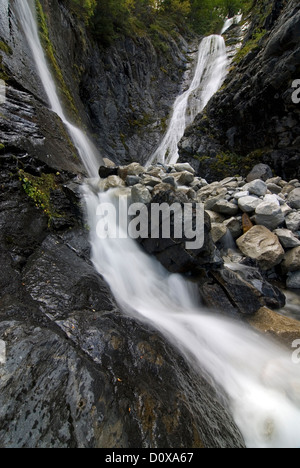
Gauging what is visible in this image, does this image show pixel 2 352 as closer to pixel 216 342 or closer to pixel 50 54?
pixel 216 342

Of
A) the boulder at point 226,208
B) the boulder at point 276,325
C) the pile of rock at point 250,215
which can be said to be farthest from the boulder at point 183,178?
the boulder at point 276,325

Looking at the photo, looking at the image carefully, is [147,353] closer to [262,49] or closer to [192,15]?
[262,49]

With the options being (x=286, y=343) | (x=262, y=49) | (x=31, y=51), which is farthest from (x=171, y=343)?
(x=262, y=49)

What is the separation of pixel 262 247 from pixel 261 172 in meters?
4.85

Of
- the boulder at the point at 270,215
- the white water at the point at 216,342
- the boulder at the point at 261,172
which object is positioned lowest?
the white water at the point at 216,342

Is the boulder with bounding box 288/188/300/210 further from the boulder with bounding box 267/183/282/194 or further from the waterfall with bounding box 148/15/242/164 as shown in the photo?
the waterfall with bounding box 148/15/242/164

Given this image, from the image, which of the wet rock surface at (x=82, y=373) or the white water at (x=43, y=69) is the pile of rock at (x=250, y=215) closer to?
the white water at (x=43, y=69)

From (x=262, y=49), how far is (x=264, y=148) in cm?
393

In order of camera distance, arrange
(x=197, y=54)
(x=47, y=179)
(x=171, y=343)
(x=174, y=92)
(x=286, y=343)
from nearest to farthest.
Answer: (x=171, y=343)
(x=286, y=343)
(x=47, y=179)
(x=174, y=92)
(x=197, y=54)

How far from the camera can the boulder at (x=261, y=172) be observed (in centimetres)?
833

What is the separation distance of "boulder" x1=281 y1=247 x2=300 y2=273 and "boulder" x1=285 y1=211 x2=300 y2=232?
0.78 metres

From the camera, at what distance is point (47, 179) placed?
13.0 ft

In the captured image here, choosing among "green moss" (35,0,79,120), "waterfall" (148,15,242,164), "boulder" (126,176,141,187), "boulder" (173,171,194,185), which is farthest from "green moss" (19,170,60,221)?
"waterfall" (148,15,242,164)

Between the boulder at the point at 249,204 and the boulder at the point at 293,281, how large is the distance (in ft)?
5.95
